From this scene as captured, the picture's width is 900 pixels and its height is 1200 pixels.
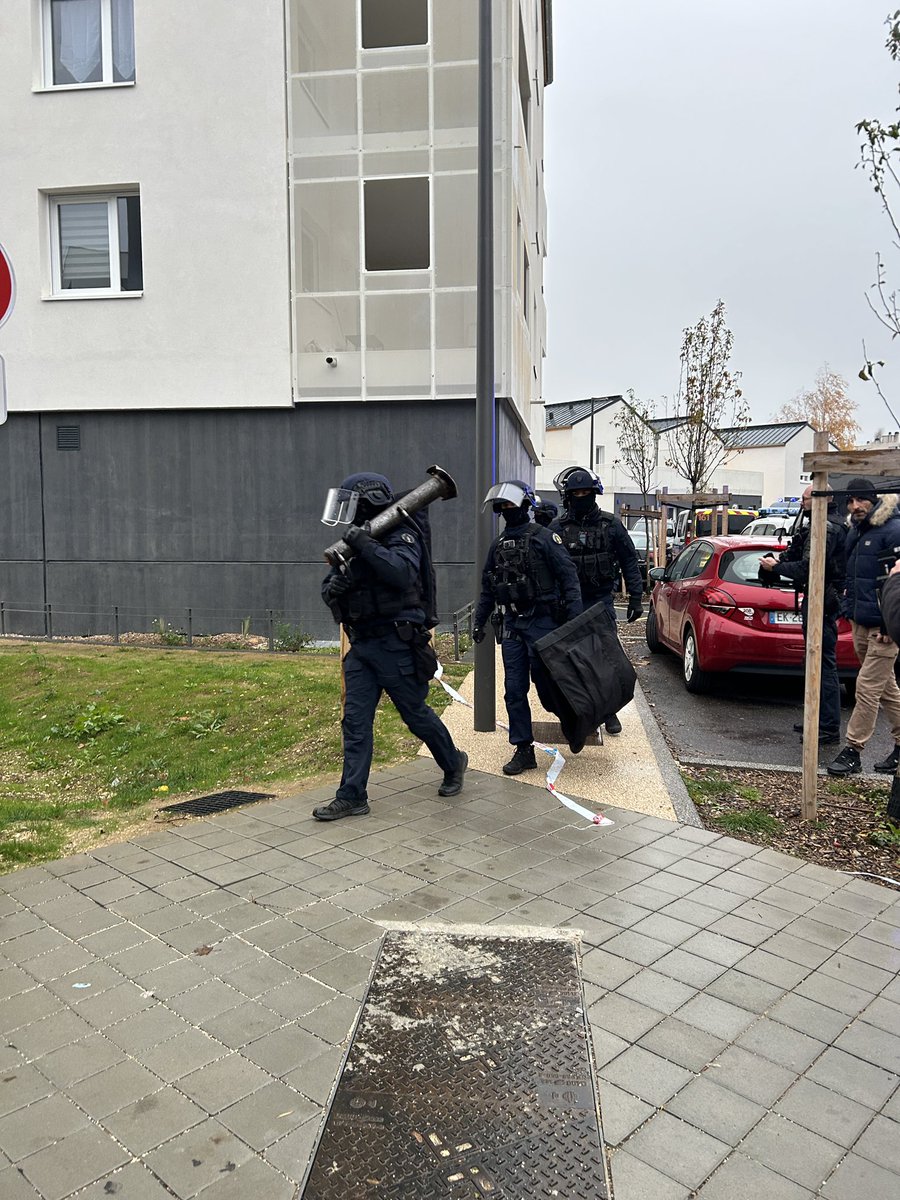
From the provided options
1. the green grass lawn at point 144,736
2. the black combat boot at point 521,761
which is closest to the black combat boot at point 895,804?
the black combat boot at point 521,761

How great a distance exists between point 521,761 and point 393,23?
1336 cm

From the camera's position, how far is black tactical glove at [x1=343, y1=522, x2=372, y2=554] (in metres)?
4.80

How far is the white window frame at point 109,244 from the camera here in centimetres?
1395

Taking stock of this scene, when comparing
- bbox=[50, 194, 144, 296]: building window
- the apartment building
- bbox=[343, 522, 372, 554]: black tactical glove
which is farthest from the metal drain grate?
bbox=[50, 194, 144, 296]: building window

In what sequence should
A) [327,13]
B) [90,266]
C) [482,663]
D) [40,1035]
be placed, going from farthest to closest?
1. [90,266]
2. [327,13]
3. [482,663]
4. [40,1035]

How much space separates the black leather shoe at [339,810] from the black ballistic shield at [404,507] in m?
1.36

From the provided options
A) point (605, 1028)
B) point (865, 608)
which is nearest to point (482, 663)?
point (865, 608)

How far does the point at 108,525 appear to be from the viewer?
14.4 meters

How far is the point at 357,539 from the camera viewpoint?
4801 millimetres

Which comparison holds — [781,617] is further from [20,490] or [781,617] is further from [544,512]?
[20,490]

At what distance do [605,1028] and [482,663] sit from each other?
156 inches

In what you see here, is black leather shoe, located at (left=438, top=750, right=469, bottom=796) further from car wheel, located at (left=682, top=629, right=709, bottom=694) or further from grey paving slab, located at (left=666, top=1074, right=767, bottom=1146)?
car wheel, located at (left=682, top=629, right=709, bottom=694)

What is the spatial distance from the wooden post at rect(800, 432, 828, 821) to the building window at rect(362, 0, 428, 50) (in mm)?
12344

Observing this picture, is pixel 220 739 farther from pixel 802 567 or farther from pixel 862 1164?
pixel 862 1164
